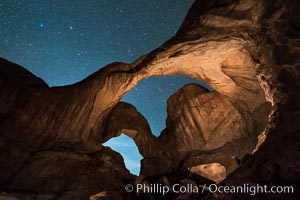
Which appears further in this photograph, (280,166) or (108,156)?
(108,156)

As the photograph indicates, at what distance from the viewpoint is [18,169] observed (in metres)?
10.6

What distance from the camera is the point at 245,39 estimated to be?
10.9 meters

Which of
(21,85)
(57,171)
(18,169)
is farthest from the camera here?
(21,85)

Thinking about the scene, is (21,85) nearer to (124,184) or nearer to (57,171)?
(57,171)

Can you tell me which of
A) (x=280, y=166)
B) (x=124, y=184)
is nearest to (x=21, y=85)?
(x=124, y=184)

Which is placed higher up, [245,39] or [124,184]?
[245,39]

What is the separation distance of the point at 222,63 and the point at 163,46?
334 centimetres

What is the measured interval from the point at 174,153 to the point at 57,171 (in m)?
7.55

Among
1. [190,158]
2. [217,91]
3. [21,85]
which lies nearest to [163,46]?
[217,91]

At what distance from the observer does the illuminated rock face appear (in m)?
8.71

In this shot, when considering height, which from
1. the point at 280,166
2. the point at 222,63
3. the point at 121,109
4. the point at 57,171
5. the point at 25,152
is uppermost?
the point at 222,63

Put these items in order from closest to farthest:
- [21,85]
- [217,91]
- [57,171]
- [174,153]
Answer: [57,171], [21,85], [217,91], [174,153]

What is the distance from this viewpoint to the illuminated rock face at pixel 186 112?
871 cm

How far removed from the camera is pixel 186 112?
16.7 metres
